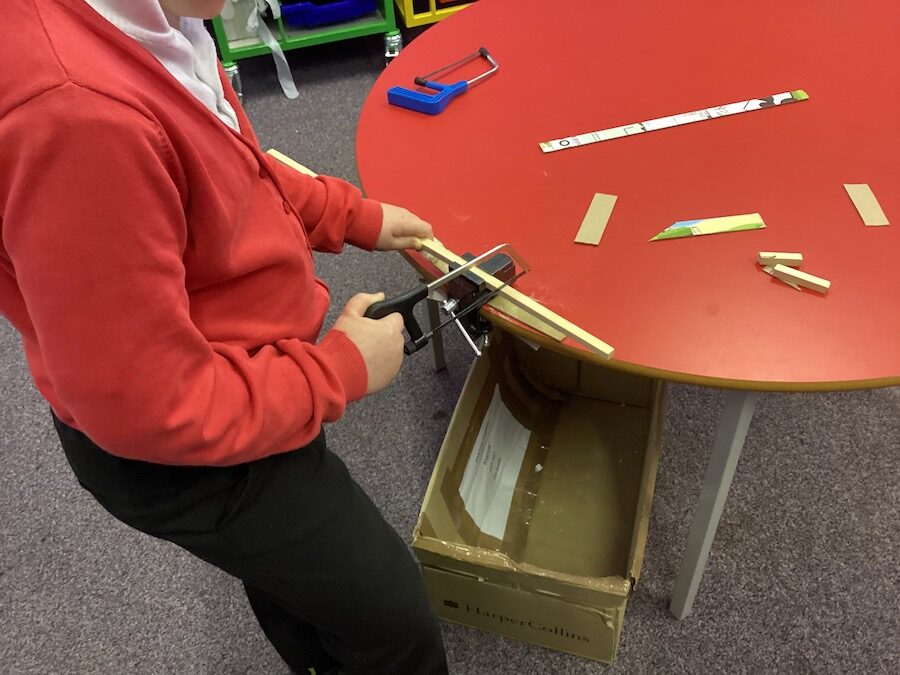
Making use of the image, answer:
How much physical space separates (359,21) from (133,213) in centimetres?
210

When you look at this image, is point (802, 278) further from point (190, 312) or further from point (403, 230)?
point (190, 312)

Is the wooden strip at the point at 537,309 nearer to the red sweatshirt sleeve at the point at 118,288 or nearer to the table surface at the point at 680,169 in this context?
the table surface at the point at 680,169

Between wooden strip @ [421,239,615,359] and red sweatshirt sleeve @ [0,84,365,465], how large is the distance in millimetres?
265

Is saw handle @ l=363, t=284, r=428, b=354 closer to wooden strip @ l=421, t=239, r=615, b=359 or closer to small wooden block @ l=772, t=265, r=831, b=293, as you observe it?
wooden strip @ l=421, t=239, r=615, b=359

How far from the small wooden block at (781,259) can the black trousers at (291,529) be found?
0.50 metres

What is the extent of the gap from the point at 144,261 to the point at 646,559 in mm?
987

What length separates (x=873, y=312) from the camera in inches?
27.8

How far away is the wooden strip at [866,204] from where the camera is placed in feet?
2.60

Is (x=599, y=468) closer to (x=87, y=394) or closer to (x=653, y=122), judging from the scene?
(x=653, y=122)

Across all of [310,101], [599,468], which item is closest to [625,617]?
[599,468]

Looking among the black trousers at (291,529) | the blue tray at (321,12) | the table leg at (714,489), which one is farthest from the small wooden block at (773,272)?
the blue tray at (321,12)

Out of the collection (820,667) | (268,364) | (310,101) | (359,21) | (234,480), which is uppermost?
Answer: (268,364)

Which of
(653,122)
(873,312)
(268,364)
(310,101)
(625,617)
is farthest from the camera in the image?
(310,101)

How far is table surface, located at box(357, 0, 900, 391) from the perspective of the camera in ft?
2.31
